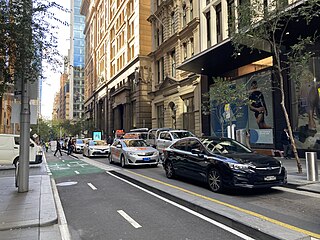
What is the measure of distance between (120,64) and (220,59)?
3289cm

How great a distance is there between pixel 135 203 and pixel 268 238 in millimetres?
3607

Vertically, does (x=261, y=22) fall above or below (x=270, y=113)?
above

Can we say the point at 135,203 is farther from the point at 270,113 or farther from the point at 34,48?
the point at 270,113

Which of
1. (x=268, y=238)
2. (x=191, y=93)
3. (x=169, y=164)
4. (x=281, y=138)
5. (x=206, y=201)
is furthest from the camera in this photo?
(x=191, y=93)

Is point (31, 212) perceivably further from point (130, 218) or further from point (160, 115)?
point (160, 115)

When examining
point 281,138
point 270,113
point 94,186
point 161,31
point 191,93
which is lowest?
point 94,186

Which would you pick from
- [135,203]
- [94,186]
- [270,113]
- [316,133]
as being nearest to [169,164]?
[94,186]

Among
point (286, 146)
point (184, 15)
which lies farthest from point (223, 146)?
point (184, 15)

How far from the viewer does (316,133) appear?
49.1 ft

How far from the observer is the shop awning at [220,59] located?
736 inches

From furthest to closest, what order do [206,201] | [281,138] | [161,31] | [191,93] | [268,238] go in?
[161,31] → [191,93] → [281,138] → [206,201] → [268,238]

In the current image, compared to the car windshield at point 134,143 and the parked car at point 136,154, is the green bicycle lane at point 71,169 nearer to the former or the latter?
the parked car at point 136,154

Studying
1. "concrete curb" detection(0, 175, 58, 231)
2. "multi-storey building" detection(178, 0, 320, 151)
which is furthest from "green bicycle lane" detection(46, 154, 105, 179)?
"multi-storey building" detection(178, 0, 320, 151)

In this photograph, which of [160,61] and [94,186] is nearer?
[94,186]
